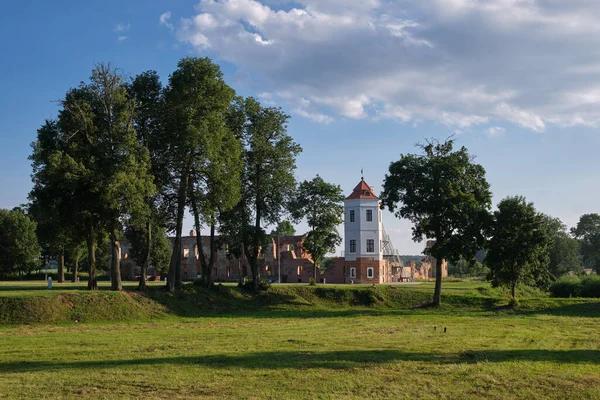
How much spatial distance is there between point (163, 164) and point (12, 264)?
46.5m

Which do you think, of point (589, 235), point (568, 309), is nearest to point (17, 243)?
point (568, 309)

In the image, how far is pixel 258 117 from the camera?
43094 millimetres

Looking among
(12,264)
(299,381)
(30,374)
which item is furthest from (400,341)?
(12,264)

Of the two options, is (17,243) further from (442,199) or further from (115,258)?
(442,199)

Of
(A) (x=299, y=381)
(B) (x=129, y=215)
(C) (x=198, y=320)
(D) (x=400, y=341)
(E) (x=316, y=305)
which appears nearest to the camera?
(A) (x=299, y=381)

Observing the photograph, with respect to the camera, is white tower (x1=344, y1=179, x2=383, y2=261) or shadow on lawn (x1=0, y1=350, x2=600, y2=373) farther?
white tower (x1=344, y1=179, x2=383, y2=261)

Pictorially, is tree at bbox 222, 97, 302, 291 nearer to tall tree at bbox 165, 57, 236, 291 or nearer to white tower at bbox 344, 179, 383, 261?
tall tree at bbox 165, 57, 236, 291

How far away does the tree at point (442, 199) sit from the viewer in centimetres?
4025

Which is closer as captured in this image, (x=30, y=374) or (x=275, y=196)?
(x=30, y=374)

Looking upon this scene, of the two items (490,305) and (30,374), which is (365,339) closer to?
(30,374)

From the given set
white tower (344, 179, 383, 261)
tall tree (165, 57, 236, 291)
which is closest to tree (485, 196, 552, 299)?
tall tree (165, 57, 236, 291)

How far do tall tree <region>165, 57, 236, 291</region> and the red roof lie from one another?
32.1 metres

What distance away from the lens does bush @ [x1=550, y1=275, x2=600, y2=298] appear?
4738 cm

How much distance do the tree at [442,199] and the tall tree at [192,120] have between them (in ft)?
47.1
